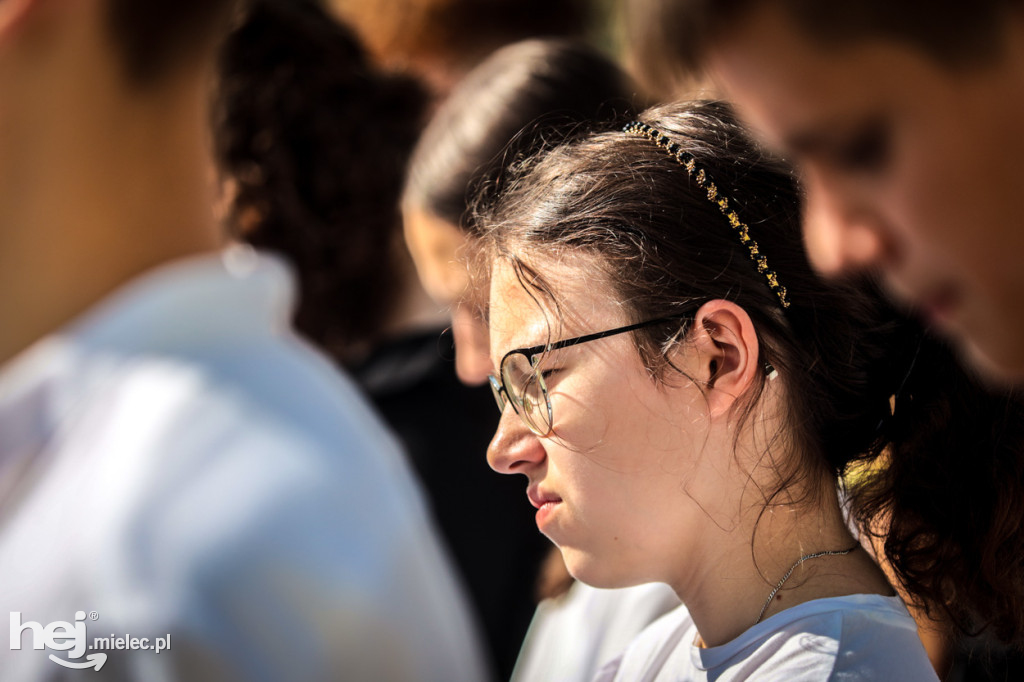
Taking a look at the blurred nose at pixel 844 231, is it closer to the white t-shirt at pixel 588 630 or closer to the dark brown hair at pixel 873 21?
the dark brown hair at pixel 873 21

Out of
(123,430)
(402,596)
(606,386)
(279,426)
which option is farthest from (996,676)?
(123,430)

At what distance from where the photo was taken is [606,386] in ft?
4.54

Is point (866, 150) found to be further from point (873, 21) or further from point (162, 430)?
point (162, 430)

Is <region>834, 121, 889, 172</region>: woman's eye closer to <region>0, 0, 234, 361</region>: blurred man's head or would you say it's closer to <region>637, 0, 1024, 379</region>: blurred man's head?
<region>637, 0, 1024, 379</region>: blurred man's head

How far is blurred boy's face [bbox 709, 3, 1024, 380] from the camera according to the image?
0.65 meters

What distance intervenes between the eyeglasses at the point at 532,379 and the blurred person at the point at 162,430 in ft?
0.92

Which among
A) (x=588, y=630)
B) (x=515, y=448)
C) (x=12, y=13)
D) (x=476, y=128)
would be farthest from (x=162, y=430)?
(x=476, y=128)

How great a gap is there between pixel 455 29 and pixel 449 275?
169 cm

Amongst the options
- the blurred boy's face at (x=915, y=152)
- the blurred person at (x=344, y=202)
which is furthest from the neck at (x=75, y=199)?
the blurred person at (x=344, y=202)

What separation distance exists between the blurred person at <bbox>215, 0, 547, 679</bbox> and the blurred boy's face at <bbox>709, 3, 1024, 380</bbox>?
184 cm

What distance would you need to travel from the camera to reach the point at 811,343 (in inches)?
55.4

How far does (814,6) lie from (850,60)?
5cm

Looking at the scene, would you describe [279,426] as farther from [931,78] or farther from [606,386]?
[931,78]

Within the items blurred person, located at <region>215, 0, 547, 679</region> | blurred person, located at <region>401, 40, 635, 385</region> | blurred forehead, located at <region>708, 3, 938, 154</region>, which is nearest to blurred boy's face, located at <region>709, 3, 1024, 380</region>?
blurred forehead, located at <region>708, 3, 938, 154</region>
